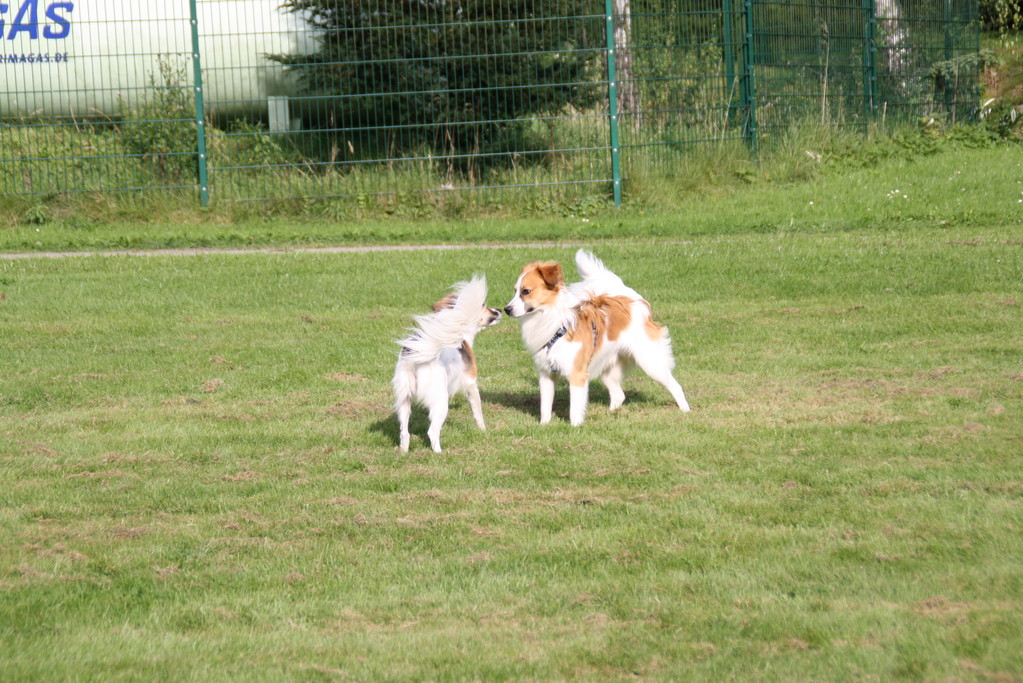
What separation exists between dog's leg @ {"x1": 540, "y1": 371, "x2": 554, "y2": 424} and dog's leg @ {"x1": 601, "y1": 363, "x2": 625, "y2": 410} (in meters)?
0.52

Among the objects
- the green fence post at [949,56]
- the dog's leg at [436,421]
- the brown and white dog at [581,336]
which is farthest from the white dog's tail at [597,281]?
the green fence post at [949,56]

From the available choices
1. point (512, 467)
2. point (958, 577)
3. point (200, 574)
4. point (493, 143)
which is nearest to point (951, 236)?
point (493, 143)

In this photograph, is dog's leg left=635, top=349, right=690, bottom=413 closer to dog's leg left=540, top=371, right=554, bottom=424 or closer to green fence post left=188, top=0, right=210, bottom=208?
dog's leg left=540, top=371, right=554, bottom=424

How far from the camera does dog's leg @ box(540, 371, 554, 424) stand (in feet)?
23.9

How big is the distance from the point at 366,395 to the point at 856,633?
4607 mm

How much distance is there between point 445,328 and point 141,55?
1189cm

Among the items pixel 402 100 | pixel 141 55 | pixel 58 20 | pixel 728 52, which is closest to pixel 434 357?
pixel 402 100

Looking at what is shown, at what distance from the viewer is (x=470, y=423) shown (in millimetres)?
7398

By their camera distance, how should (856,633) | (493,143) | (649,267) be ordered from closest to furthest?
(856,633)
(649,267)
(493,143)

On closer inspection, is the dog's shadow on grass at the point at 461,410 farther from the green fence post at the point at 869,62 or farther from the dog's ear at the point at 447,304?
the green fence post at the point at 869,62

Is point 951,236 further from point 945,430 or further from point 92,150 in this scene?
point 92,150

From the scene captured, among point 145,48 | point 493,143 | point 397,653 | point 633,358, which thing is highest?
point 145,48

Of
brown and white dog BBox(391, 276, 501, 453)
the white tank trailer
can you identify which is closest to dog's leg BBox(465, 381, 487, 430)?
brown and white dog BBox(391, 276, 501, 453)

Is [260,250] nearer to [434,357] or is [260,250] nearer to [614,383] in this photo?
[614,383]
